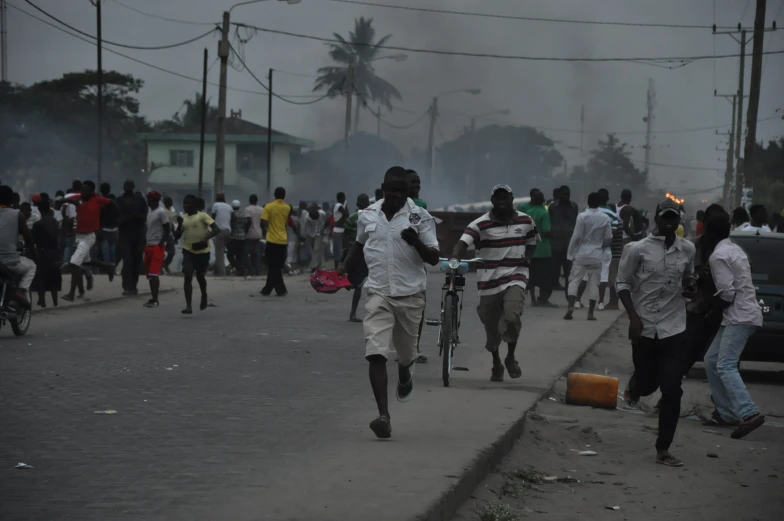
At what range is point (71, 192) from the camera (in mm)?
25594

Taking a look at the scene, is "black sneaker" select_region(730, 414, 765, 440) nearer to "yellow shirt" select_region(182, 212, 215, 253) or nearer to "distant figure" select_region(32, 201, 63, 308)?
"yellow shirt" select_region(182, 212, 215, 253)

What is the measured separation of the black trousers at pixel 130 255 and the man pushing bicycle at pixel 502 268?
31.6ft

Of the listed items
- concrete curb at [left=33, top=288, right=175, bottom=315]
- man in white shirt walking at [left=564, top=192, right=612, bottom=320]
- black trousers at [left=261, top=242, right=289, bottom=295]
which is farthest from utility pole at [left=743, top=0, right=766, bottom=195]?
concrete curb at [left=33, top=288, right=175, bottom=315]

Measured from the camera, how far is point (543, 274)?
757 inches

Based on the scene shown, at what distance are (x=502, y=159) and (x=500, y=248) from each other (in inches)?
3823

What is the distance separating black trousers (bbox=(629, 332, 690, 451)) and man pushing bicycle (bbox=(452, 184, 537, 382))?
105 inches

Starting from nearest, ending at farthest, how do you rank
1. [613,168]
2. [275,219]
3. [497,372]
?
[497,372] < [275,219] < [613,168]

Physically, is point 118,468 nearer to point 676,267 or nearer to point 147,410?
point 147,410

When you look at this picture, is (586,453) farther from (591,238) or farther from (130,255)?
(130,255)

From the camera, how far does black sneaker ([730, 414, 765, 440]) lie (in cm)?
868

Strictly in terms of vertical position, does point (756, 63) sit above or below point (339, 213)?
above

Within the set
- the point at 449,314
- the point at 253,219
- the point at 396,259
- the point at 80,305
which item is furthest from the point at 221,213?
the point at 396,259

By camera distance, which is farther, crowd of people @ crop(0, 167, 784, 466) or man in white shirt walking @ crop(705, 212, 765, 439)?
man in white shirt walking @ crop(705, 212, 765, 439)

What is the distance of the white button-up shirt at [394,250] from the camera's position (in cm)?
761
